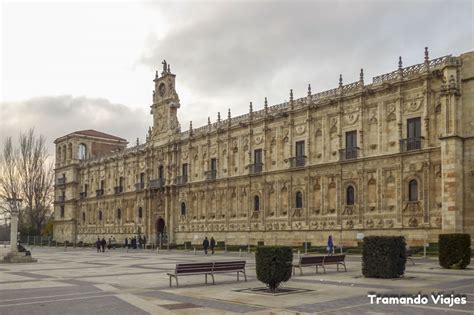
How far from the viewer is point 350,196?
141 ft

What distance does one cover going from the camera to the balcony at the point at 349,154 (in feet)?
139

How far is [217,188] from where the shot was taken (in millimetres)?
56969

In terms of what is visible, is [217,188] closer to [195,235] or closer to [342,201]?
[195,235]

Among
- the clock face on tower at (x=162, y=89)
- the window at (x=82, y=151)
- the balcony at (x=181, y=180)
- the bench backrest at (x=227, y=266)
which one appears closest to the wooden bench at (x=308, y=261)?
the bench backrest at (x=227, y=266)

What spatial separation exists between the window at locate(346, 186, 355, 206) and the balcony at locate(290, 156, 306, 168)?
5.19 m

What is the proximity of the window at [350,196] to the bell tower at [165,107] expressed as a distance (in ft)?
90.5

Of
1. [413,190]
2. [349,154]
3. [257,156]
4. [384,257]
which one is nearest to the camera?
A: [384,257]

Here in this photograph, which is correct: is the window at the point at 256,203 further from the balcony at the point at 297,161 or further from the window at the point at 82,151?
the window at the point at 82,151

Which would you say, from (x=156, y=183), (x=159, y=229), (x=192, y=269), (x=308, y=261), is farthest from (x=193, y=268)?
(x=159, y=229)

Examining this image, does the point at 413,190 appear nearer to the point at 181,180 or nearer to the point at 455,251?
the point at 455,251

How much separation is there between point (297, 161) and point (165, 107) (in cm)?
2422

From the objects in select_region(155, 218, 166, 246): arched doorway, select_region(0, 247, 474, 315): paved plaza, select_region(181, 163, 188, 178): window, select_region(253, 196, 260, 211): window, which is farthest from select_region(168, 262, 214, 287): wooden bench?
select_region(155, 218, 166, 246): arched doorway

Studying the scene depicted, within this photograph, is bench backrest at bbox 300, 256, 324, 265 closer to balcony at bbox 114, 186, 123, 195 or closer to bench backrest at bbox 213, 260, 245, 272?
bench backrest at bbox 213, 260, 245, 272

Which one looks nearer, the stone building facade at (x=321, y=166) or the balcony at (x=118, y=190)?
the stone building facade at (x=321, y=166)
